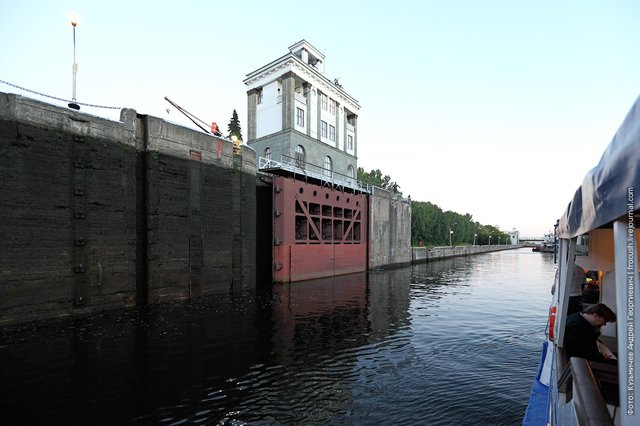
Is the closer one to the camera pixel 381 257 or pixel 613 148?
pixel 613 148

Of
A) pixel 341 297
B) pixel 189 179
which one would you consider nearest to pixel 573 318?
pixel 341 297

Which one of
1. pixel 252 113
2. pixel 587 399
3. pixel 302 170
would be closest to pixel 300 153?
pixel 252 113

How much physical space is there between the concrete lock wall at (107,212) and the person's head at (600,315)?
15.5m

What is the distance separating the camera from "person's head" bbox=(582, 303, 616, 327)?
4531 millimetres

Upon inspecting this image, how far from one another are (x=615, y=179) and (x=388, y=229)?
123 ft

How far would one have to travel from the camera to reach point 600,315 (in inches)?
182

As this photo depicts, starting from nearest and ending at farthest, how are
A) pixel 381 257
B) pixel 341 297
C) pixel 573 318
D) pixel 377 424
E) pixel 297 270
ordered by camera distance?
pixel 573 318, pixel 377 424, pixel 341 297, pixel 297 270, pixel 381 257

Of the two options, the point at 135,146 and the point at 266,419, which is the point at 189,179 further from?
the point at 266,419

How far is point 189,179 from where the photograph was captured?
17281 mm

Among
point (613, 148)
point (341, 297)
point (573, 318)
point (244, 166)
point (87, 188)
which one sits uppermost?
point (244, 166)

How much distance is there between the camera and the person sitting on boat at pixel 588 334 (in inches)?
179

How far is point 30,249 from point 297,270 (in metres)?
15.6

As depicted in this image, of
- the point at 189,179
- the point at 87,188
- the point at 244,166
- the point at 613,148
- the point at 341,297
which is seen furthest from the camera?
the point at 244,166

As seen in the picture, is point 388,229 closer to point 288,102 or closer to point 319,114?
point 319,114
